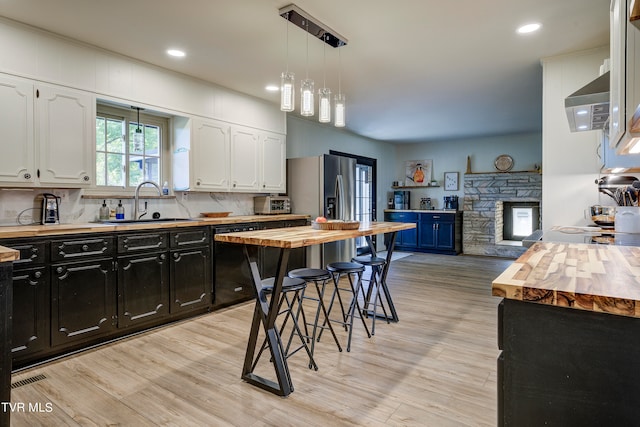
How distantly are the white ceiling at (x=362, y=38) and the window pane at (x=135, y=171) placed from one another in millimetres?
1003

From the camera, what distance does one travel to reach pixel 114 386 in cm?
224

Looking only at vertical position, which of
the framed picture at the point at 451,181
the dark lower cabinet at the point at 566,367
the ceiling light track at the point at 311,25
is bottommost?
the dark lower cabinet at the point at 566,367

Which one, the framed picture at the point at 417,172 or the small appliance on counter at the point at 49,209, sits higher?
the framed picture at the point at 417,172

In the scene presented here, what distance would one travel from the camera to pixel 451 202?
7.99 metres

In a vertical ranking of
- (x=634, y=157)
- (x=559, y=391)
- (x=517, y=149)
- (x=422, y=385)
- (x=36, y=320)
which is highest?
(x=517, y=149)

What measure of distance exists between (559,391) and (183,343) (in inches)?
105

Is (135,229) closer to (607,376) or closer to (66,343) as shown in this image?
(66,343)

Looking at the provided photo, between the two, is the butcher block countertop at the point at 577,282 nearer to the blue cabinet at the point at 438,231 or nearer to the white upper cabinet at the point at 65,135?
the white upper cabinet at the point at 65,135

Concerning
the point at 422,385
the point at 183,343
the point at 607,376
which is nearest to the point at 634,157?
the point at 422,385

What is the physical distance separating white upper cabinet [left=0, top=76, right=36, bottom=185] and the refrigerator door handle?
3466 millimetres

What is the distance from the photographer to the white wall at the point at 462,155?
290 inches

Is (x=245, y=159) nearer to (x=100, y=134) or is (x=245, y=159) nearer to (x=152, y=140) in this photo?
(x=152, y=140)

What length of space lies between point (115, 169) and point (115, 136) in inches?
13.0

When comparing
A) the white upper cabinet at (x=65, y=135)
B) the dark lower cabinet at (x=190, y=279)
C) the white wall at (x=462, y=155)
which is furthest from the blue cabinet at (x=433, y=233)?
the white upper cabinet at (x=65, y=135)
